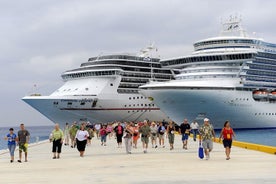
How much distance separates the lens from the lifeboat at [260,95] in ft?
198

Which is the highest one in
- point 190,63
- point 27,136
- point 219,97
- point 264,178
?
point 190,63

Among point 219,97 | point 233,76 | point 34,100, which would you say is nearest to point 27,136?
point 219,97

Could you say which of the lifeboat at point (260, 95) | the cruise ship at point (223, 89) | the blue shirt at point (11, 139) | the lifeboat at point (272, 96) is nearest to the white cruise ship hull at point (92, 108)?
the cruise ship at point (223, 89)

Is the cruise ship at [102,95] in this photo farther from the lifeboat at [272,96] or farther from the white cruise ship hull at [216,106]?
the lifeboat at [272,96]

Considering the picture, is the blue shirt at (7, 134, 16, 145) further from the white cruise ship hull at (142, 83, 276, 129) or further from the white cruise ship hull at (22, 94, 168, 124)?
the white cruise ship hull at (22, 94, 168, 124)

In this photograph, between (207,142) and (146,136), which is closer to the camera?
(207,142)

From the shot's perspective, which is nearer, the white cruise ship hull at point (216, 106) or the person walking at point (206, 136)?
the person walking at point (206, 136)

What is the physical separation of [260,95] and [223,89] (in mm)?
6513

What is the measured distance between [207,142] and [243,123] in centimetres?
4526

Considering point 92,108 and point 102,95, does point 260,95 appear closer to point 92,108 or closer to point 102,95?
point 102,95

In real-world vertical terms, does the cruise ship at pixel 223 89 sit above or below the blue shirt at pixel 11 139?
above

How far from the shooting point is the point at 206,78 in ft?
193

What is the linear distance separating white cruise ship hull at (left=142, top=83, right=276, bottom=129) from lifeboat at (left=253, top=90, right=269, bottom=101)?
1.73ft

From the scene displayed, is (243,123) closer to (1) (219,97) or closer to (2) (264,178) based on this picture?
(1) (219,97)
